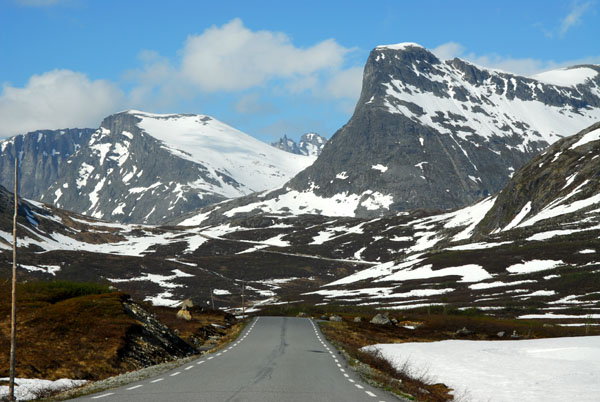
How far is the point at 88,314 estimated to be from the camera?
34781mm

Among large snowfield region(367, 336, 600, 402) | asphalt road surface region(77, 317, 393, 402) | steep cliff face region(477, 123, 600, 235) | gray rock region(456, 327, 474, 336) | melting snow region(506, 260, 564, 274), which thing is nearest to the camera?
asphalt road surface region(77, 317, 393, 402)

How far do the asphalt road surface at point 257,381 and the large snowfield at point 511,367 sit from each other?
603 centimetres

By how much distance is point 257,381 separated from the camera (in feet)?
73.5

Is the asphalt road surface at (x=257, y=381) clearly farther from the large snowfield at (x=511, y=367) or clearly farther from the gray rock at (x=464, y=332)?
the gray rock at (x=464, y=332)

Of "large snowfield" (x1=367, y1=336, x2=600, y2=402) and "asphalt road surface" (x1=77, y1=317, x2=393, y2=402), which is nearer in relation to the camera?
"asphalt road surface" (x1=77, y1=317, x2=393, y2=402)

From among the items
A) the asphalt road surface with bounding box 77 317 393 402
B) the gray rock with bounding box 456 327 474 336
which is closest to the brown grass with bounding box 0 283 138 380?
the asphalt road surface with bounding box 77 317 393 402

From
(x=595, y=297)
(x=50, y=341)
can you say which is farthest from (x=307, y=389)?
(x=595, y=297)

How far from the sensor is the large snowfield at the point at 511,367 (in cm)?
2789

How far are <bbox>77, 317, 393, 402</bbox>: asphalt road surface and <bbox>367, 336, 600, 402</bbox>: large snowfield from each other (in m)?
6.03

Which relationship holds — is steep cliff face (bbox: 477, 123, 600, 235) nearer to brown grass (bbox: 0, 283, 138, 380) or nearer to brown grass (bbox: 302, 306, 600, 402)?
brown grass (bbox: 302, 306, 600, 402)

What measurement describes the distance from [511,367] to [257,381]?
20.5m

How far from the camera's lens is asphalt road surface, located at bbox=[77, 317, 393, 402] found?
60.7 feet

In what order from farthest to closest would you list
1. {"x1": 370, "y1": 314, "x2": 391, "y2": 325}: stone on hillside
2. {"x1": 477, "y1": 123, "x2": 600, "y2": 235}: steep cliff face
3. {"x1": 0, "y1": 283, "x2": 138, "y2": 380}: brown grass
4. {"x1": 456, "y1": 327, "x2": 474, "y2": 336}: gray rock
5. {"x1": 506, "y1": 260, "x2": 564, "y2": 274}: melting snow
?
{"x1": 477, "y1": 123, "x2": 600, "y2": 235}: steep cliff face < {"x1": 506, "y1": 260, "x2": 564, "y2": 274}: melting snow < {"x1": 370, "y1": 314, "x2": 391, "y2": 325}: stone on hillside < {"x1": 456, "y1": 327, "x2": 474, "y2": 336}: gray rock < {"x1": 0, "y1": 283, "x2": 138, "y2": 380}: brown grass

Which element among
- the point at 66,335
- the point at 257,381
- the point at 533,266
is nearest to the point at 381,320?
the point at 66,335
